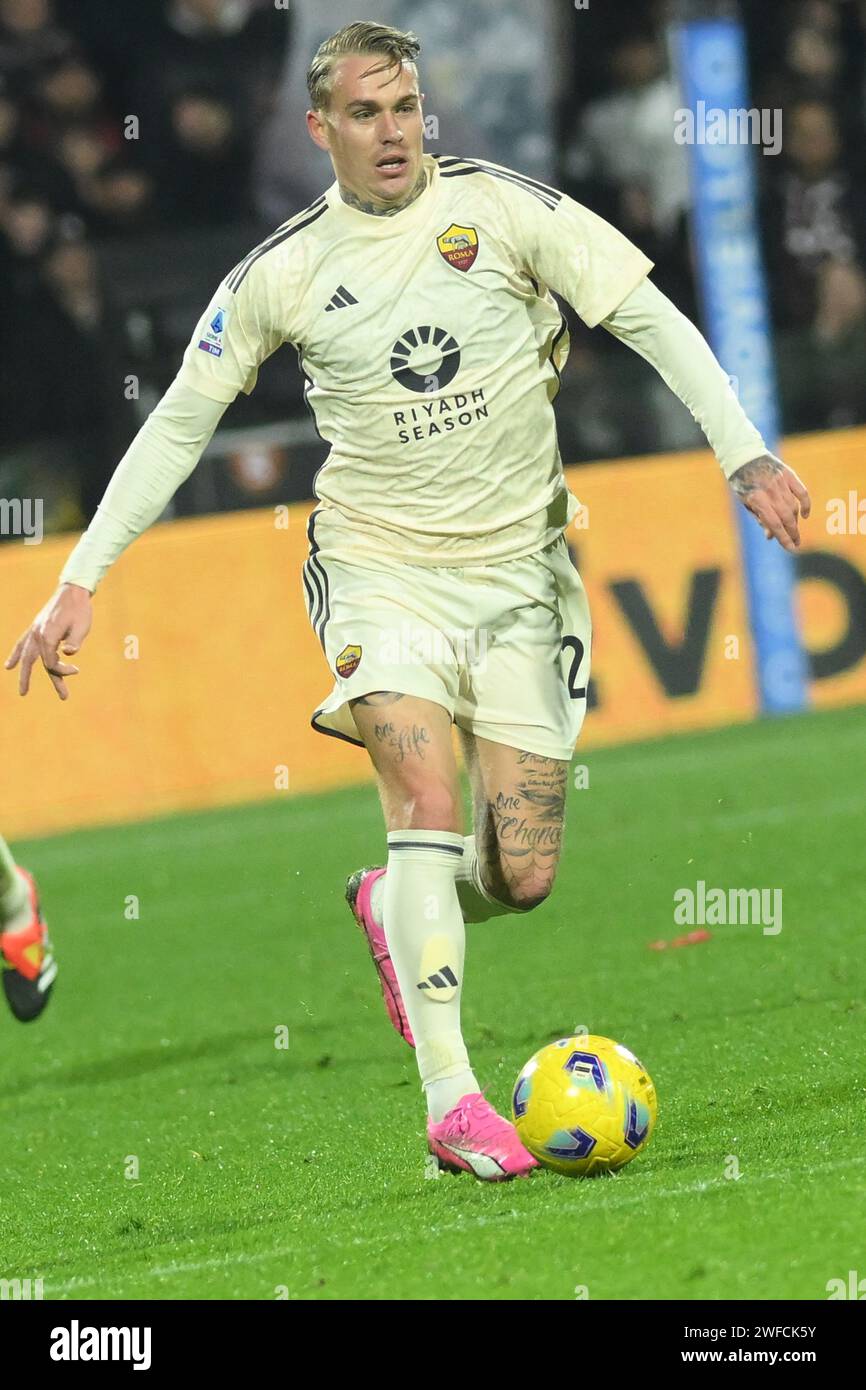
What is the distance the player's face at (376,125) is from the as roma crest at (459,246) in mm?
142

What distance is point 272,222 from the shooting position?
13297 millimetres

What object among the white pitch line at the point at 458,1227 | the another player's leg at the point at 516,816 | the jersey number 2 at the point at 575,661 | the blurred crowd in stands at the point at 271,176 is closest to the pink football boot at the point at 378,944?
the another player's leg at the point at 516,816

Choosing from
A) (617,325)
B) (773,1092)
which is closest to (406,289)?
(617,325)

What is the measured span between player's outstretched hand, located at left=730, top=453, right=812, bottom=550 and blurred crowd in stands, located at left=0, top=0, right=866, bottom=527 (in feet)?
25.7

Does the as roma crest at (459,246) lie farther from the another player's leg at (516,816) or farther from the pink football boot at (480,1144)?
the pink football boot at (480,1144)

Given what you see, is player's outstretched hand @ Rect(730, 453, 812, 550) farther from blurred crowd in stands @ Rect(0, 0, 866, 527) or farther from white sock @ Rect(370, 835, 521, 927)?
blurred crowd in stands @ Rect(0, 0, 866, 527)

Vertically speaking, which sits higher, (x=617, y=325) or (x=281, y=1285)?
(x=617, y=325)

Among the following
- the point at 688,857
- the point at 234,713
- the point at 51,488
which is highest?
the point at 51,488

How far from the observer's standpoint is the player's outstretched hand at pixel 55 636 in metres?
5.14

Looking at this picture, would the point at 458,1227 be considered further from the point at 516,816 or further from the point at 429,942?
the point at 516,816

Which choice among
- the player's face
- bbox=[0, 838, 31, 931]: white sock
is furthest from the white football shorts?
bbox=[0, 838, 31, 931]: white sock

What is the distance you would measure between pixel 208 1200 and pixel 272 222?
895cm

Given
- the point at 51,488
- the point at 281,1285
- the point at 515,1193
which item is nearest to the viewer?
the point at 281,1285

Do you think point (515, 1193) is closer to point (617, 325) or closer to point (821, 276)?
point (617, 325)
